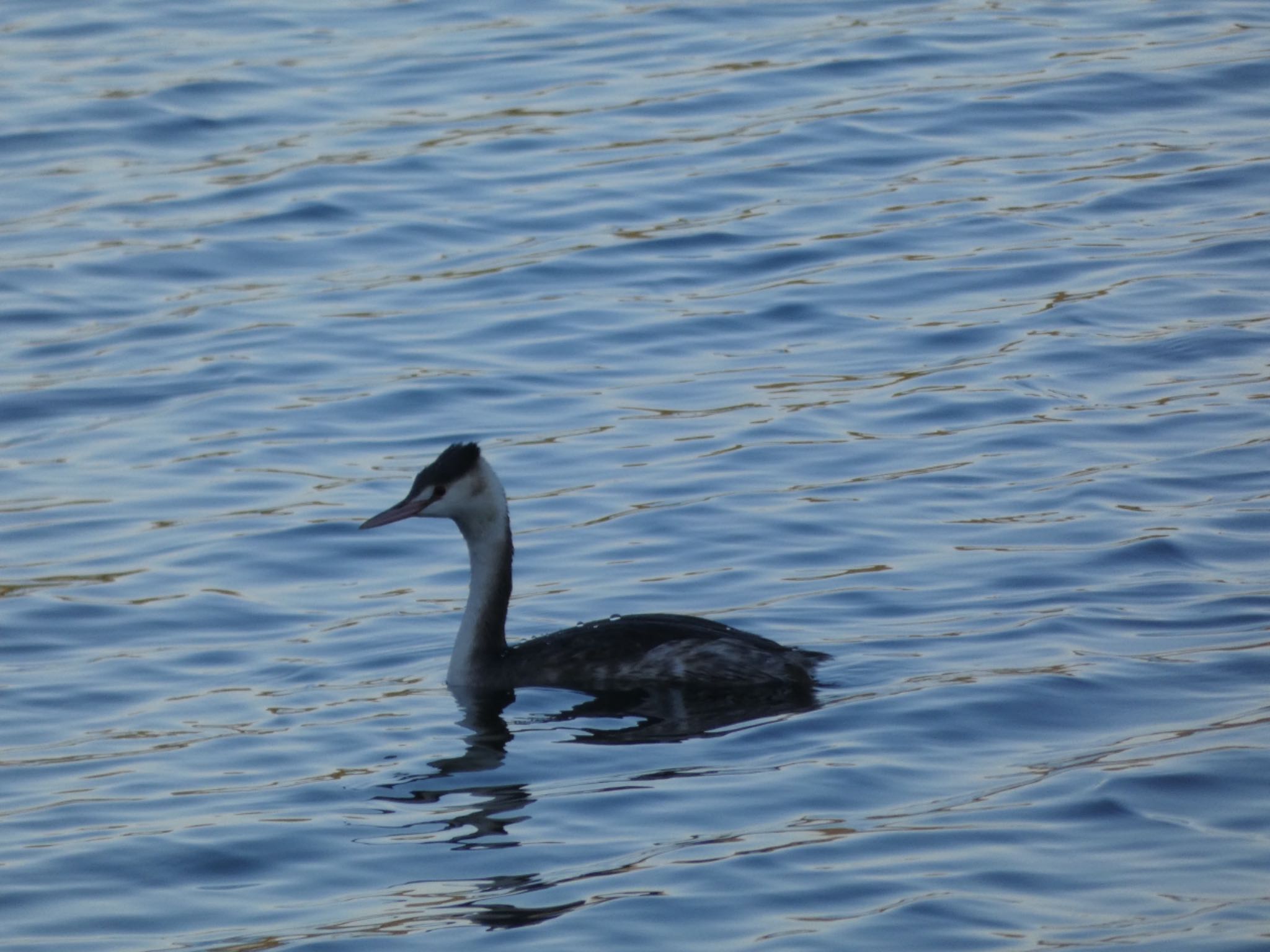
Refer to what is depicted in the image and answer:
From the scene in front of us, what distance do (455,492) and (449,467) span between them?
14cm

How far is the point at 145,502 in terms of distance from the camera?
1188cm

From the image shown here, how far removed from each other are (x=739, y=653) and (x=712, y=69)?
444 inches

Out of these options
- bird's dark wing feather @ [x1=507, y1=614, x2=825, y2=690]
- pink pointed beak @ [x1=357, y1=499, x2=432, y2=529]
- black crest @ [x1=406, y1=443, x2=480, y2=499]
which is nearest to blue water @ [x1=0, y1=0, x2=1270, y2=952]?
bird's dark wing feather @ [x1=507, y1=614, x2=825, y2=690]

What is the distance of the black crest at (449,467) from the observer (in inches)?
389

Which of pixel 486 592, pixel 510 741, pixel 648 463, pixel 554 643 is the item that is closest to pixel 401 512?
pixel 486 592

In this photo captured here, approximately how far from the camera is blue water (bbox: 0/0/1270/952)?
25.1 feet

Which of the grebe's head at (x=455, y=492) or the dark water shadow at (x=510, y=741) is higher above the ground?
the grebe's head at (x=455, y=492)

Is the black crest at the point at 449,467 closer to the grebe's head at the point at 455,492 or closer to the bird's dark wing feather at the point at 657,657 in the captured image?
the grebe's head at the point at 455,492

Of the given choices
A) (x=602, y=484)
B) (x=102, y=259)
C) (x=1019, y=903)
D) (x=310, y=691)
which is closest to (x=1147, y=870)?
(x=1019, y=903)

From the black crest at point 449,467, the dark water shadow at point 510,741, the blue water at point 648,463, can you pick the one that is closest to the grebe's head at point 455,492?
the black crest at point 449,467

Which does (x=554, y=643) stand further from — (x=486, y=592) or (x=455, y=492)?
(x=455, y=492)

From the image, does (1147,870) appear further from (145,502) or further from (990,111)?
(990,111)

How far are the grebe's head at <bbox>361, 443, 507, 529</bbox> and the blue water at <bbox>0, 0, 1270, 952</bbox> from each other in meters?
0.65

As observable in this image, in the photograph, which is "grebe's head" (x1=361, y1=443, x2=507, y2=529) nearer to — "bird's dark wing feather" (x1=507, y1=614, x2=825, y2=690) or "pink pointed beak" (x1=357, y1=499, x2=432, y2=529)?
"pink pointed beak" (x1=357, y1=499, x2=432, y2=529)
